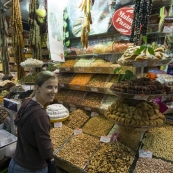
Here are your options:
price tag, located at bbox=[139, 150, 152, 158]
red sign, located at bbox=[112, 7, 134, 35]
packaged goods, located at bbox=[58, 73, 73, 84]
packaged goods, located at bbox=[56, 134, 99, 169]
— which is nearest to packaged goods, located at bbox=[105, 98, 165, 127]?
price tag, located at bbox=[139, 150, 152, 158]

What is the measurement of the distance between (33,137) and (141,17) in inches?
67.7

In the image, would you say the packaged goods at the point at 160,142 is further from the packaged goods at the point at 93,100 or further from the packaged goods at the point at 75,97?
the packaged goods at the point at 75,97

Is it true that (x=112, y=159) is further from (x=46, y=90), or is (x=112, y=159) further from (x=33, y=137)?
(x=46, y=90)

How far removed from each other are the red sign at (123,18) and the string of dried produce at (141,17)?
56 cm

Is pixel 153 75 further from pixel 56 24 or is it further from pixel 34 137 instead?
pixel 56 24

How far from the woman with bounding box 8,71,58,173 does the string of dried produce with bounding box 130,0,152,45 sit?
3.79 ft

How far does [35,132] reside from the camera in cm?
116

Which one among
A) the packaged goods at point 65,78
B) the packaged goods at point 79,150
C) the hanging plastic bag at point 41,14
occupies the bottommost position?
the packaged goods at point 79,150

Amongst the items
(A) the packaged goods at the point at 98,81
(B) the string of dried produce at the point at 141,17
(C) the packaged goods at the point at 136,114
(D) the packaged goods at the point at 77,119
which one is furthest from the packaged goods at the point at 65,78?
(B) the string of dried produce at the point at 141,17

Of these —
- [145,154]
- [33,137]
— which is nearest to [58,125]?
[33,137]

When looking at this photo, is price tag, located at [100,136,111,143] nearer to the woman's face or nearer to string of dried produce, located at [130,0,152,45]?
the woman's face

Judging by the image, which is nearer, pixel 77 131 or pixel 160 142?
pixel 160 142

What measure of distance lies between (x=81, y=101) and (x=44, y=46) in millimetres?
2201

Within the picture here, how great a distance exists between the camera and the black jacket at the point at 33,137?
1.16m
